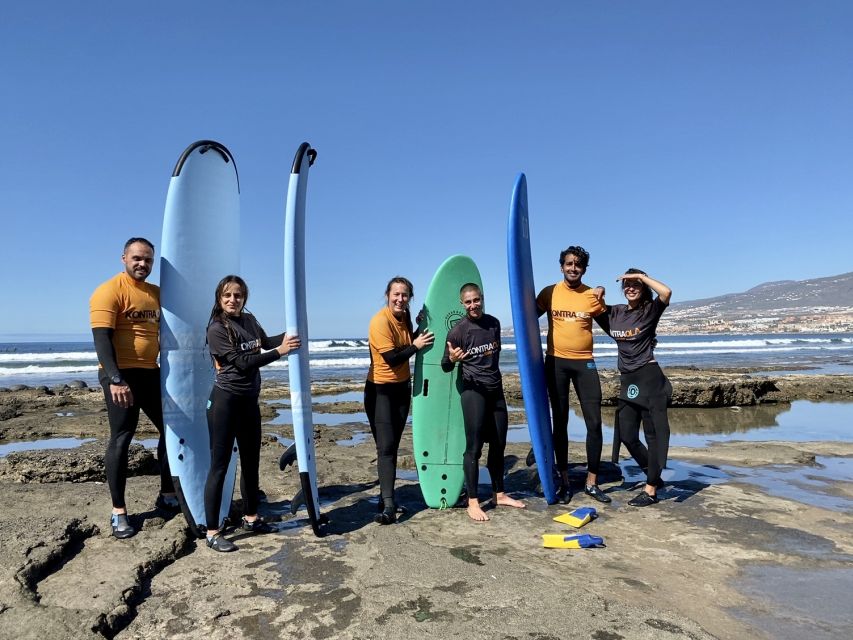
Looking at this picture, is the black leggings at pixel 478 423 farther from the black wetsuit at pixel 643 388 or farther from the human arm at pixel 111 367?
the human arm at pixel 111 367

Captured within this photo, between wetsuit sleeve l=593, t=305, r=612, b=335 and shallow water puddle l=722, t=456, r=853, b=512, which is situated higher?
wetsuit sleeve l=593, t=305, r=612, b=335

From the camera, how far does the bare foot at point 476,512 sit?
11.6ft

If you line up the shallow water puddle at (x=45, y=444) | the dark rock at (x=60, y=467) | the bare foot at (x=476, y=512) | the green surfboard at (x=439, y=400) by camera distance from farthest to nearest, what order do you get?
the shallow water puddle at (x=45, y=444) → the dark rock at (x=60, y=467) → the green surfboard at (x=439, y=400) → the bare foot at (x=476, y=512)

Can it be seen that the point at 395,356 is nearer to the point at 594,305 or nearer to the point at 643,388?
the point at 594,305

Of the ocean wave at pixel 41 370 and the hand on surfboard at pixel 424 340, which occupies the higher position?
the hand on surfboard at pixel 424 340

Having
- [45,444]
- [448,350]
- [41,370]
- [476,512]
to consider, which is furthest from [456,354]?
[41,370]

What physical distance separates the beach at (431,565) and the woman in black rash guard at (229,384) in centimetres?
29

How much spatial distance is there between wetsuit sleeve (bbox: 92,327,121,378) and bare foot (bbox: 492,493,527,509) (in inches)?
102

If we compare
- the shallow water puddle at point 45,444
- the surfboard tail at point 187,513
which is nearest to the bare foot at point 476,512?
the surfboard tail at point 187,513

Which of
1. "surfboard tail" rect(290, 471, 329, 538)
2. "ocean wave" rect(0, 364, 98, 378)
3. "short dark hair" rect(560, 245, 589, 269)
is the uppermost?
"short dark hair" rect(560, 245, 589, 269)

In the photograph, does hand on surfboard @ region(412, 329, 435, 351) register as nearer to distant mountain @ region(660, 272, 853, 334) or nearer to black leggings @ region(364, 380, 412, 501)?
black leggings @ region(364, 380, 412, 501)

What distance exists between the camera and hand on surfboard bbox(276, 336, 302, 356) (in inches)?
128

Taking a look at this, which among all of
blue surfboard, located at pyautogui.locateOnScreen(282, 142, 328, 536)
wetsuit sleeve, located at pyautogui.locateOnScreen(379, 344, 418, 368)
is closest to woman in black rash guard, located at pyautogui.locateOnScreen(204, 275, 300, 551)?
blue surfboard, located at pyautogui.locateOnScreen(282, 142, 328, 536)

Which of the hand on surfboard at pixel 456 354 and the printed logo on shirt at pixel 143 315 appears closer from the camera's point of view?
the printed logo on shirt at pixel 143 315
